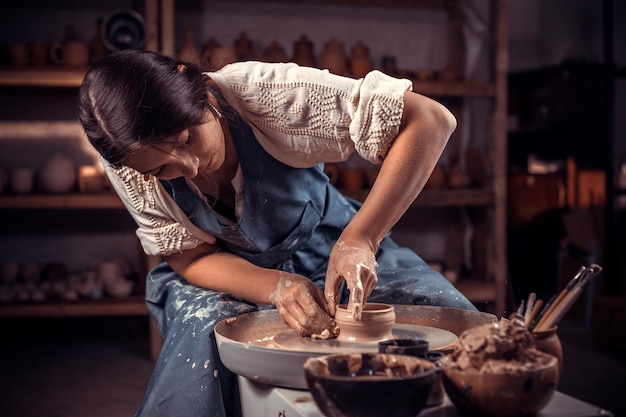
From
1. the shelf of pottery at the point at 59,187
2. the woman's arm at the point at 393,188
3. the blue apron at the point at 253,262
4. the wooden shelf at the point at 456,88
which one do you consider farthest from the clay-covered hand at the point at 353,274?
the wooden shelf at the point at 456,88

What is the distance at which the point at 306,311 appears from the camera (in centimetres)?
133

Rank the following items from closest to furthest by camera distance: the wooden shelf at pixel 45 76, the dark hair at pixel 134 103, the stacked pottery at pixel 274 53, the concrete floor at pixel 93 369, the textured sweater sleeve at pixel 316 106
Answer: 1. the dark hair at pixel 134 103
2. the textured sweater sleeve at pixel 316 106
3. the concrete floor at pixel 93 369
4. the wooden shelf at pixel 45 76
5. the stacked pottery at pixel 274 53

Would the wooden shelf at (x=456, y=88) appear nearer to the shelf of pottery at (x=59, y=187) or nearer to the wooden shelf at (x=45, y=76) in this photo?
the shelf of pottery at (x=59, y=187)

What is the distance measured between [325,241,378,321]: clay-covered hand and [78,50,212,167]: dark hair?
1.26ft

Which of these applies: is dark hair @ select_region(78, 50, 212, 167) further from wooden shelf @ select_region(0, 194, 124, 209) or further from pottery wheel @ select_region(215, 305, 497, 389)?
wooden shelf @ select_region(0, 194, 124, 209)

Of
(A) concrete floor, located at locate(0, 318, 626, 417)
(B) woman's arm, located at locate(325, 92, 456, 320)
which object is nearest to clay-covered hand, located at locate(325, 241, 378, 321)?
(B) woman's arm, located at locate(325, 92, 456, 320)

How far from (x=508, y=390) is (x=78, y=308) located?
309 cm

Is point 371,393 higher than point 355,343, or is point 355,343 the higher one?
point 371,393

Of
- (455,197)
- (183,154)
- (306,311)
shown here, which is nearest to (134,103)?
(183,154)

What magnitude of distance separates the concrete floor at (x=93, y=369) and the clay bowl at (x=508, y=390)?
6.38 ft

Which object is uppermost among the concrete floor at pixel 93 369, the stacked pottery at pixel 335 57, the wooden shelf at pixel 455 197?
the stacked pottery at pixel 335 57

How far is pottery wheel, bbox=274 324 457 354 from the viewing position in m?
1.26

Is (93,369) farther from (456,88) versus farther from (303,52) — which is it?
(456,88)

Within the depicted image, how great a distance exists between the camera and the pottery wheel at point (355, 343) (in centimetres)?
126
